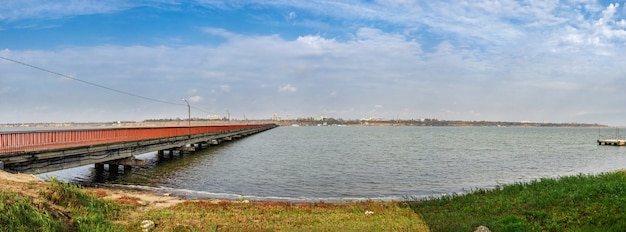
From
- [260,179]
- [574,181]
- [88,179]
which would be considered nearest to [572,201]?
[574,181]

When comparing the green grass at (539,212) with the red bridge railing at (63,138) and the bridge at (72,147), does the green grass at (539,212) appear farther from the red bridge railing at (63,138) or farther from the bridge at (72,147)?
the red bridge railing at (63,138)

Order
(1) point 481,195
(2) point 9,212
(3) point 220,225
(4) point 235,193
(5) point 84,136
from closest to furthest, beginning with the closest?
(2) point 9,212
(3) point 220,225
(1) point 481,195
(4) point 235,193
(5) point 84,136

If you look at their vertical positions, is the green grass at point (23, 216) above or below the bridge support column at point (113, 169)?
above

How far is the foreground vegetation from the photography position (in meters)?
10.2

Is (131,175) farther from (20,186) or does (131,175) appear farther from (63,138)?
(20,186)

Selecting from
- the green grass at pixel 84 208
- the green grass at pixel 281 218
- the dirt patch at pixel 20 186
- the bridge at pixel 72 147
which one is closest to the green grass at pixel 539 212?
the green grass at pixel 281 218

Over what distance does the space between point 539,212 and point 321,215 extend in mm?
6895

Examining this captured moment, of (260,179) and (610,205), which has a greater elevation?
(610,205)

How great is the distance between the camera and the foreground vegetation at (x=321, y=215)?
10247 millimetres

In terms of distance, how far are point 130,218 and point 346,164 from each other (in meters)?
28.4

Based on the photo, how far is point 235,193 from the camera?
77.7 ft

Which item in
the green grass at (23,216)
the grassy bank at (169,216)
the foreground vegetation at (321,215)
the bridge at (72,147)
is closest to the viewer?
the green grass at (23,216)

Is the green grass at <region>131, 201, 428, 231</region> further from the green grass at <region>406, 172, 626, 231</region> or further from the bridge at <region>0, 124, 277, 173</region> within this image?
the bridge at <region>0, 124, 277, 173</region>

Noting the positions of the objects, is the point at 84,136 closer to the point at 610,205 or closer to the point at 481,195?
the point at 481,195
